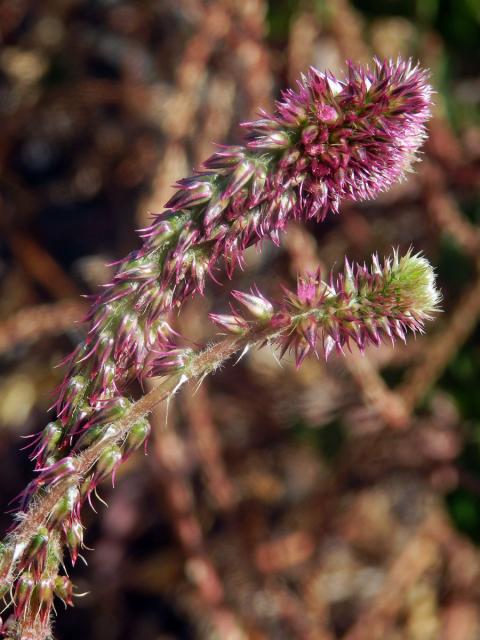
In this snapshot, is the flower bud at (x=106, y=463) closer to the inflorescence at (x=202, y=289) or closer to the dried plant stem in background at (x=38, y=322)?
the inflorescence at (x=202, y=289)

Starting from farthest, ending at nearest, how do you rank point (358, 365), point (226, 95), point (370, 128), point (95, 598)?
point (95, 598)
point (226, 95)
point (358, 365)
point (370, 128)

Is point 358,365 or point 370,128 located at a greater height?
point 370,128

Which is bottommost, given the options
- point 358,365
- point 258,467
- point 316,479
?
point 316,479

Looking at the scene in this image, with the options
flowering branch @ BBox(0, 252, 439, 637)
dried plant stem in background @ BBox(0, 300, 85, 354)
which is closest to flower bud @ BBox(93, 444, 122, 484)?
flowering branch @ BBox(0, 252, 439, 637)

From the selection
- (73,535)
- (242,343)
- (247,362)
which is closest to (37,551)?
(73,535)

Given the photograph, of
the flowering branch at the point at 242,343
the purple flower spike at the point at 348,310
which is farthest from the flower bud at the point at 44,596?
the purple flower spike at the point at 348,310

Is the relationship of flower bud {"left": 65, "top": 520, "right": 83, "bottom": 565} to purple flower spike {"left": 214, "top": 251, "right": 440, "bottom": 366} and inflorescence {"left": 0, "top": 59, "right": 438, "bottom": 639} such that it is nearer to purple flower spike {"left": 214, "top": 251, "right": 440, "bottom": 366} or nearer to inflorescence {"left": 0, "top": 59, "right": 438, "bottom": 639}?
inflorescence {"left": 0, "top": 59, "right": 438, "bottom": 639}

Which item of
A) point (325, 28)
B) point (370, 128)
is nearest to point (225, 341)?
point (370, 128)

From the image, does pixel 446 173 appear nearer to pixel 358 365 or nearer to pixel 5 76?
pixel 358 365
